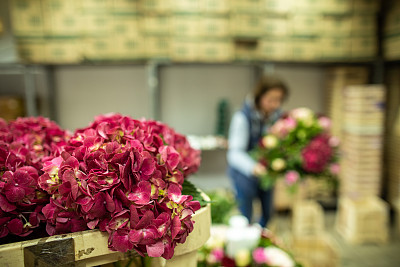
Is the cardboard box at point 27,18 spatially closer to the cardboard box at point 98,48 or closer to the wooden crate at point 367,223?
the cardboard box at point 98,48

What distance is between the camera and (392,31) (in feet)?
9.48

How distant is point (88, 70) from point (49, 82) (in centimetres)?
42

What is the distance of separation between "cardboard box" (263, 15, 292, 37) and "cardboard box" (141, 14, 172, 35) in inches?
36.1

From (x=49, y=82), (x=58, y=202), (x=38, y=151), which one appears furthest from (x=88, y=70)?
(x=58, y=202)

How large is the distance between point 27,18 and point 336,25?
9.43ft

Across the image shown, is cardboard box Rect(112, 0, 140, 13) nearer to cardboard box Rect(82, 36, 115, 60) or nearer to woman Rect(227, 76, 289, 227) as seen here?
cardboard box Rect(82, 36, 115, 60)

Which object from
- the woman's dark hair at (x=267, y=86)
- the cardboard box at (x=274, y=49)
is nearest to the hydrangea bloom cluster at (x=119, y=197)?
the woman's dark hair at (x=267, y=86)

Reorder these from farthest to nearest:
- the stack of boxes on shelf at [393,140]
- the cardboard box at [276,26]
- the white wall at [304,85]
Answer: the white wall at [304,85] < the stack of boxes on shelf at [393,140] < the cardboard box at [276,26]

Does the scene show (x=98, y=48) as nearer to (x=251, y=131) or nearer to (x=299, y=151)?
(x=251, y=131)

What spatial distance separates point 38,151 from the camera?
2.11 feet

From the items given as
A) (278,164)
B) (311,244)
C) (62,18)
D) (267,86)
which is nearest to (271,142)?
(278,164)

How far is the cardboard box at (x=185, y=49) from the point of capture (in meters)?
2.79

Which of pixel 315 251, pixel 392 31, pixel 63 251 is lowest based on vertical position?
pixel 315 251

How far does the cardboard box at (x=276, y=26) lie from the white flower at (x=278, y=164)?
1.52 metres
